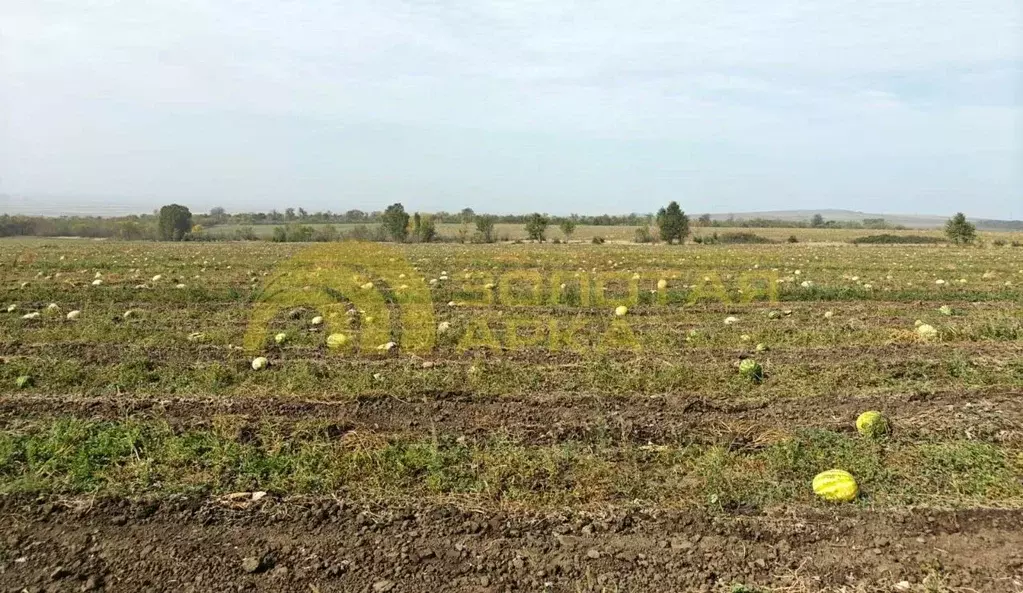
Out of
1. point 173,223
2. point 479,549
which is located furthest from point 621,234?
point 479,549

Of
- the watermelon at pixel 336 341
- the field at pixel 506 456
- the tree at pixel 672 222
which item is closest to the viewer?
the field at pixel 506 456

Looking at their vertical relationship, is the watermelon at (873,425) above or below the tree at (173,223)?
below

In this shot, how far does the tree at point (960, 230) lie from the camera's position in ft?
153

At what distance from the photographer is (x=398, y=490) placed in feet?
15.0

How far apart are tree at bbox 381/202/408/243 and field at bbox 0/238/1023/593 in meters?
49.0

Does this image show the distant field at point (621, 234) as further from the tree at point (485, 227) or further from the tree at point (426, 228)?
the tree at point (426, 228)

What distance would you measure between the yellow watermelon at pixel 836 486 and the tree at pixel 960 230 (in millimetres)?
50563

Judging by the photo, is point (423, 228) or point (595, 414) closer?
point (595, 414)

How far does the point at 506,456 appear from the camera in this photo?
201 inches

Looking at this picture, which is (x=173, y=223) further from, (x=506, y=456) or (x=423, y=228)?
(x=506, y=456)

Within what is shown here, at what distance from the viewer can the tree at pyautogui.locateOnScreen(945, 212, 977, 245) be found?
46.6 meters

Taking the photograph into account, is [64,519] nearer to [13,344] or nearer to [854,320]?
[13,344]

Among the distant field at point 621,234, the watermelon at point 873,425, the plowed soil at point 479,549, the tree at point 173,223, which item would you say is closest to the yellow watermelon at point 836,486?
the plowed soil at point 479,549

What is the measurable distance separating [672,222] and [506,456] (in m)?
53.3
